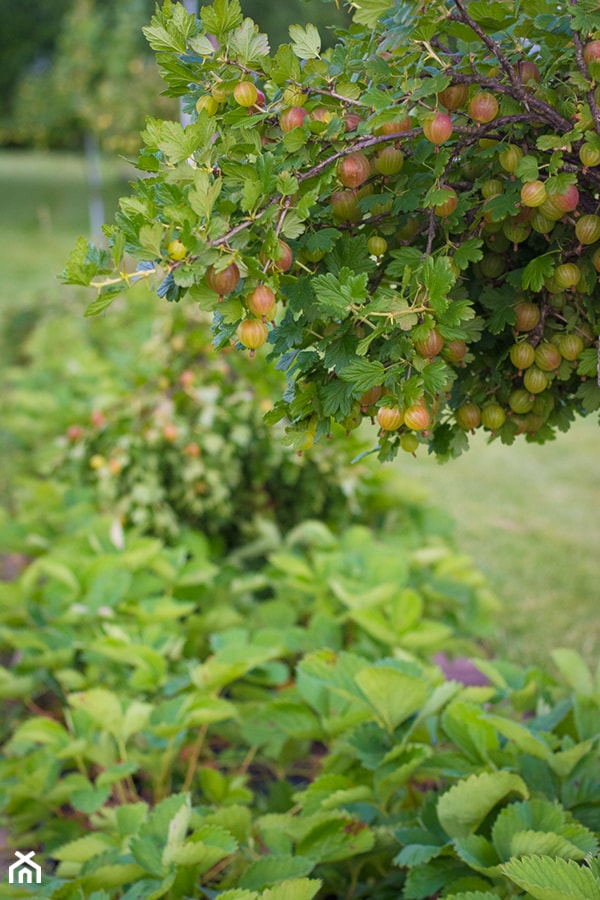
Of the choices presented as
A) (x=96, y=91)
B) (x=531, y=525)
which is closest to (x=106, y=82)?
(x=96, y=91)

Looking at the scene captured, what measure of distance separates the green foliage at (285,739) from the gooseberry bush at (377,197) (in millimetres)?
762

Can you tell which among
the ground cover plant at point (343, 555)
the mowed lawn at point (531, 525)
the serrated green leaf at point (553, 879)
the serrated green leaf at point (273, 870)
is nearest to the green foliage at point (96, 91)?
the mowed lawn at point (531, 525)

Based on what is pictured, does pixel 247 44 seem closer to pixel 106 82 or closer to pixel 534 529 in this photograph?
pixel 534 529

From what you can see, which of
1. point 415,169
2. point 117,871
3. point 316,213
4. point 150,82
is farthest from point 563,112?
point 150,82

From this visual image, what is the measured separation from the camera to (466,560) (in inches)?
134

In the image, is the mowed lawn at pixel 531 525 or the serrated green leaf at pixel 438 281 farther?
the mowed lawn at pixel 531 525

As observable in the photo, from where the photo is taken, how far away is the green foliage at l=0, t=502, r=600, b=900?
1.71 meters

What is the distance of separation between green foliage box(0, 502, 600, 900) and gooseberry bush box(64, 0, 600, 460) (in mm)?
762

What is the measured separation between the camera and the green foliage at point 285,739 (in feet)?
5.63

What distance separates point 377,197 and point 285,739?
154 centimetres

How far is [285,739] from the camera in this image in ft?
7.77

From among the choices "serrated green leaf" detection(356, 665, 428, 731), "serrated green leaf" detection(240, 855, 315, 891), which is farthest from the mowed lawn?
"serrated green leaf" detection(240, 855, 315, 891)

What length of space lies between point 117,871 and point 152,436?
195 cm

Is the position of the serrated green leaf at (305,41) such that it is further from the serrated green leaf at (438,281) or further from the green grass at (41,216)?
the green grass at (41,216)
